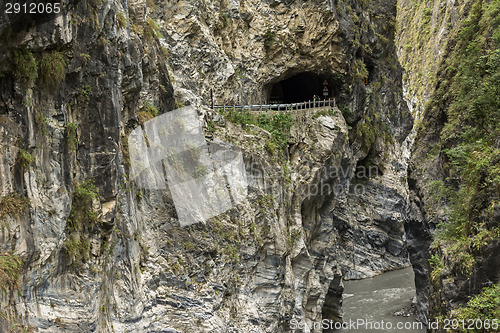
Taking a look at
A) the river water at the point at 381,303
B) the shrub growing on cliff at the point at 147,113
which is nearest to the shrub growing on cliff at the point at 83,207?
the shrub growing on cliff at the point at 147,113

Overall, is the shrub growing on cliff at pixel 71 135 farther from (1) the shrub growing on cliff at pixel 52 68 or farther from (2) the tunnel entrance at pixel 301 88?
(2) the tunnel entrance at pixel 301 88

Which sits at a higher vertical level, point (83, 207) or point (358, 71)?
point (358, 71)

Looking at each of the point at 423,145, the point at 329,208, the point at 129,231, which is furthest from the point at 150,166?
the point at 423,145

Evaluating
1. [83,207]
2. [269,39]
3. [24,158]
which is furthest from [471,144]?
[24,158]

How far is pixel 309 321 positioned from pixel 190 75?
14013 millimetres

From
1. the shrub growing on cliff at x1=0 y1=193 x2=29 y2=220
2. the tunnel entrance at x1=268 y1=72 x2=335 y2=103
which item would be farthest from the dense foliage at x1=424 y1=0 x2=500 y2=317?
the shrub growing on cliff at x1=0 y1=193 x2=29 y2=220

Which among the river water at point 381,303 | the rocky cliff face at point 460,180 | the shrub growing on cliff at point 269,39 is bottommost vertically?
the river water at point 381,303

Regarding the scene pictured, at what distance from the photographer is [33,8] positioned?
355 inches
